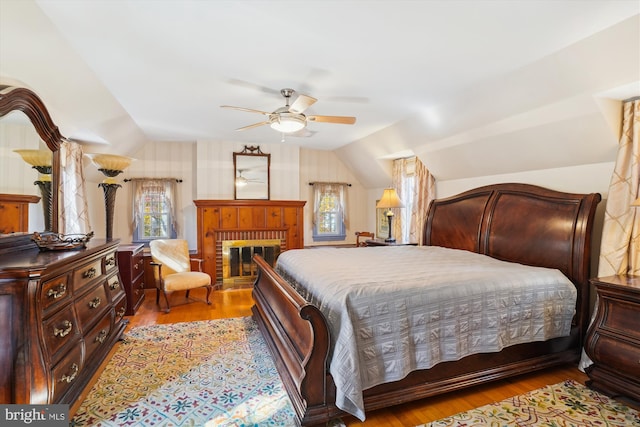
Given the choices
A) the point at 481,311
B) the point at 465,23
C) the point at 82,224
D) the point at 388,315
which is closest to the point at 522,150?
the point at 465,23

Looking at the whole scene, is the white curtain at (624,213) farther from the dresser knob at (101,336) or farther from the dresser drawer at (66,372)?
the dresser knob at (101,336)

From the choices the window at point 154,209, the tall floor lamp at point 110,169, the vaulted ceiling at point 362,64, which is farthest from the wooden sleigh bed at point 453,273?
the window at point 154,209

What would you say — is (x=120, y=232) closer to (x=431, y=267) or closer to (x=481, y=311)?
(x=431, y=267)

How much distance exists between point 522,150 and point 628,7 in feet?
5.70

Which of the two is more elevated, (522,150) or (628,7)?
(628,7)

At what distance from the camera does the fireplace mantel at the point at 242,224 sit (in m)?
5.54

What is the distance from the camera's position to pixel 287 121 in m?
3.22

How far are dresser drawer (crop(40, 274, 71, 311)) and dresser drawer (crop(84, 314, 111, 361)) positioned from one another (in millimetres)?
428

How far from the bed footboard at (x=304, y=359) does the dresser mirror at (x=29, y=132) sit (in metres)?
1.93

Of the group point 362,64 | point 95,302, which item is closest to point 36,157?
point 95,302

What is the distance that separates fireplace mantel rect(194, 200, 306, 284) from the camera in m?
5.54

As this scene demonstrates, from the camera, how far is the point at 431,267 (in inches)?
108

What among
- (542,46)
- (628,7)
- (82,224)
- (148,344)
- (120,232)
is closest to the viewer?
(628,7)

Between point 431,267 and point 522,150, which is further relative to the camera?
point 522,150
